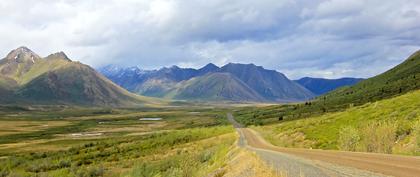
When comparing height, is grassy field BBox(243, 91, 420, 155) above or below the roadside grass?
above

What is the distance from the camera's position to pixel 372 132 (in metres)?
33.5

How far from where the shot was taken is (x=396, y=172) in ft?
56.0

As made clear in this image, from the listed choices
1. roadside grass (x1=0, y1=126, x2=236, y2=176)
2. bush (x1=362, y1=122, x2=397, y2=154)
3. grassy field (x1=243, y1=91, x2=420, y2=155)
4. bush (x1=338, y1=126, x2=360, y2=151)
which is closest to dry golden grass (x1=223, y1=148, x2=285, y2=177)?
grassy field (x1=243, y1=91, x2=420, y2=155)

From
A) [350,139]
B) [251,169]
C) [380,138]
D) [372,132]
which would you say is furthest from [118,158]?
[251,169]

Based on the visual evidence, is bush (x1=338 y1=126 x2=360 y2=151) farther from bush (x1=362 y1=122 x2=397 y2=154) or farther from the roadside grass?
the roadside grass

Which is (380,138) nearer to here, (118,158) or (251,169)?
(251,169)

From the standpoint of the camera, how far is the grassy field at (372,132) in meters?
32.7

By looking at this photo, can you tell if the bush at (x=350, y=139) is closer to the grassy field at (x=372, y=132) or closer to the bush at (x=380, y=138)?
the grassy field at (x=372, y=132)

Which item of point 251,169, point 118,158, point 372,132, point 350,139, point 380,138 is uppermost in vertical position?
point 372,132

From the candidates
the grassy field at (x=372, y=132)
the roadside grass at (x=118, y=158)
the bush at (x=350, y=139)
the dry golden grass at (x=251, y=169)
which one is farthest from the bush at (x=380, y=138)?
the roadside grass at (x=118, y=158)

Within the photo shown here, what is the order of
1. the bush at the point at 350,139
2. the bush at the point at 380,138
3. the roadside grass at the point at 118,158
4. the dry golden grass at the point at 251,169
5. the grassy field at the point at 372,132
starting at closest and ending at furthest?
the dry golden grass at the point at 251,169 < the bush at the point at 380,138 < the grassy field at the point at 372,132 < the bush at the point at 350,139 < the roadside grass at the point at 118,158

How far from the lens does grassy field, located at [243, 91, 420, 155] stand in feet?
107

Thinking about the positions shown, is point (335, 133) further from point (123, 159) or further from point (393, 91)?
point (393, 91)

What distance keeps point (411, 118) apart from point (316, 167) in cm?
2793
